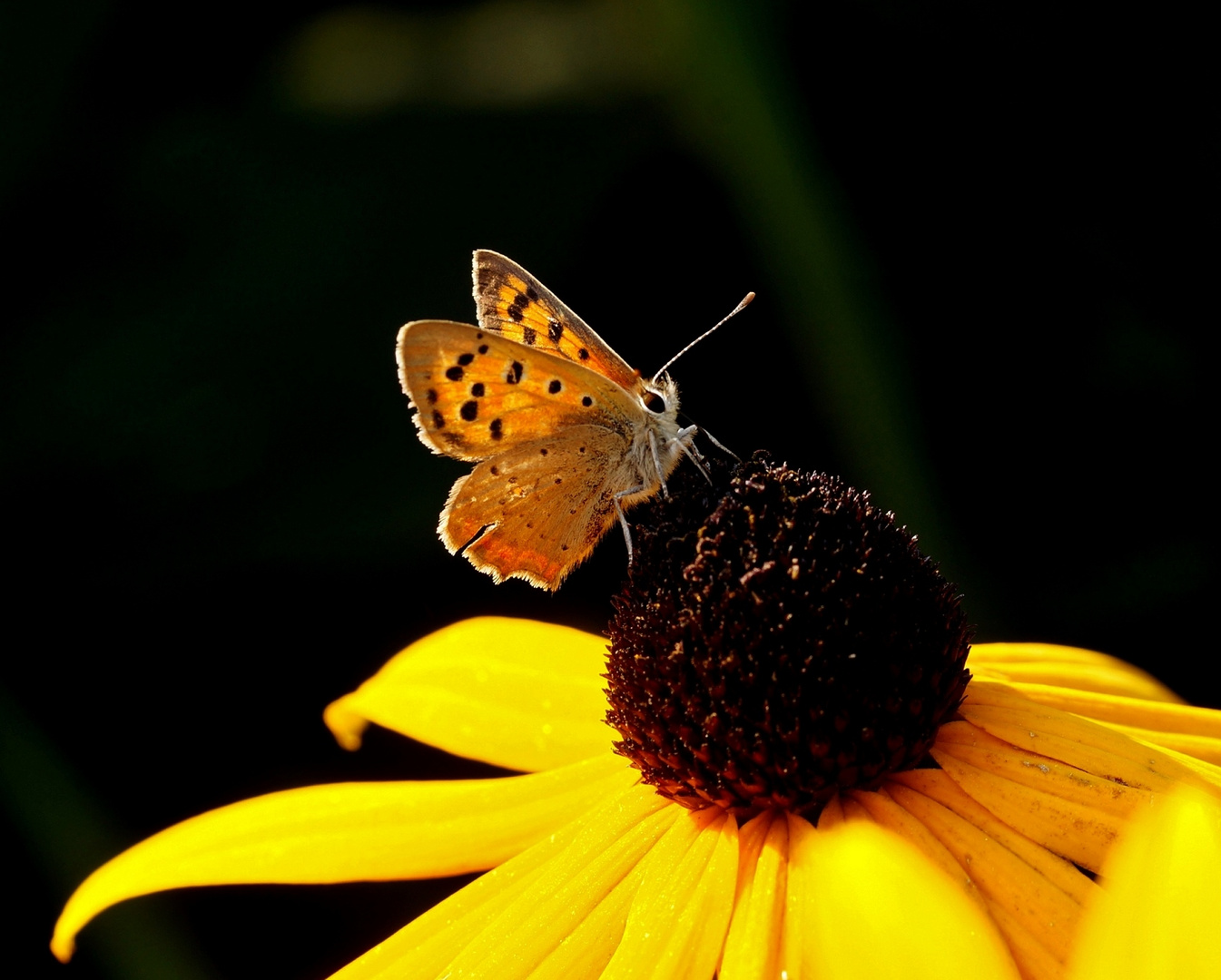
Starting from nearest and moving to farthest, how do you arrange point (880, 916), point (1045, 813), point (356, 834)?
point (880, 916) < point (1045, 813) < point (356, 834)

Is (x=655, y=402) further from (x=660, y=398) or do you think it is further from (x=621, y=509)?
(x=621, y=509)

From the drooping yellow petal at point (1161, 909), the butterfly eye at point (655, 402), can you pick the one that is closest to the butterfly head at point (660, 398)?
the butterfly eye at point (655, 402)

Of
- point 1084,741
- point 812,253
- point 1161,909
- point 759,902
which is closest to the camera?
point 1161,909

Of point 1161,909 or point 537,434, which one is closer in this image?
point 1161,909

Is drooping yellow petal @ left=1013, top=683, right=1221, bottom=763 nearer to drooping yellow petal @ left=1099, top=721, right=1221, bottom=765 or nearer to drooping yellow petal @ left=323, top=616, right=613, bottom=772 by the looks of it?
drooping yellow petal @ left=1099, top=721, right=1221, bottom=765

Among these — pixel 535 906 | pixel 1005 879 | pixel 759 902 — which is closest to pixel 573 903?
pixel 535 906

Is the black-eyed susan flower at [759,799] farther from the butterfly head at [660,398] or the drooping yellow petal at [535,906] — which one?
the butterfly head at [660,398]
